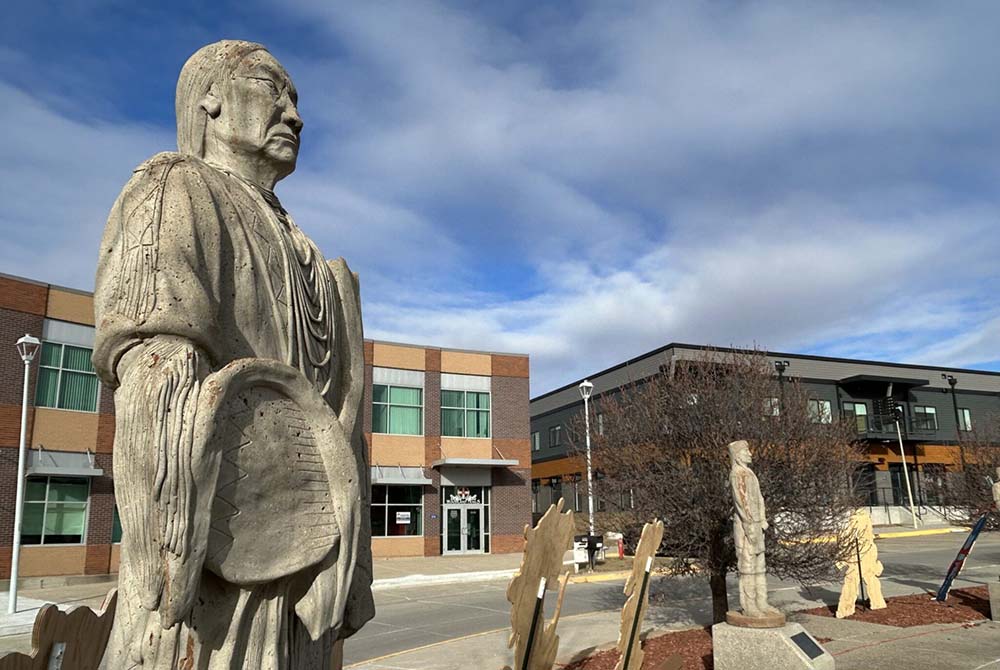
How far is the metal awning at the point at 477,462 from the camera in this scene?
2944 centimetres

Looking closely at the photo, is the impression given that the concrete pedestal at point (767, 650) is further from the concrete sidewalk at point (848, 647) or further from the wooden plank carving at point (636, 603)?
the wooden plank carving at point (636, 603)

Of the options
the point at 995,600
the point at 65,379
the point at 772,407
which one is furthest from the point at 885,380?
the point at 65,379

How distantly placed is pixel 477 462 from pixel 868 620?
59.9 ft

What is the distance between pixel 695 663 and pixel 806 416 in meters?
4.10

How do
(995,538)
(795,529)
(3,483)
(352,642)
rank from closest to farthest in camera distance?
(795,529) < (352,642) < (3,483) < (995,538)

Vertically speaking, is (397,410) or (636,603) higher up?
(397,410)

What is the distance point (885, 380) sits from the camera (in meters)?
45.1

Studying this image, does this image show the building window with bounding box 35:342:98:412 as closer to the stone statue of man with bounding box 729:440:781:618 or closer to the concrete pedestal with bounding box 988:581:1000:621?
the stone statue of man with bounding box 729:440:781:618

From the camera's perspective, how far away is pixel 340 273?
2.66 metres

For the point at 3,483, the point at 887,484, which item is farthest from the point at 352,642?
the point at 887,484

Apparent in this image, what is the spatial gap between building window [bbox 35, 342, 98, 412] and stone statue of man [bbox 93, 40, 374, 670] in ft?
72.6

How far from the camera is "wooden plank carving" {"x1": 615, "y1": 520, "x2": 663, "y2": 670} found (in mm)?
6844

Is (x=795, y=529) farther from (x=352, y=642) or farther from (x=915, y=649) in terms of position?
(x=352, y=642)

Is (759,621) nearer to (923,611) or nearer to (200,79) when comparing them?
(923,611)
